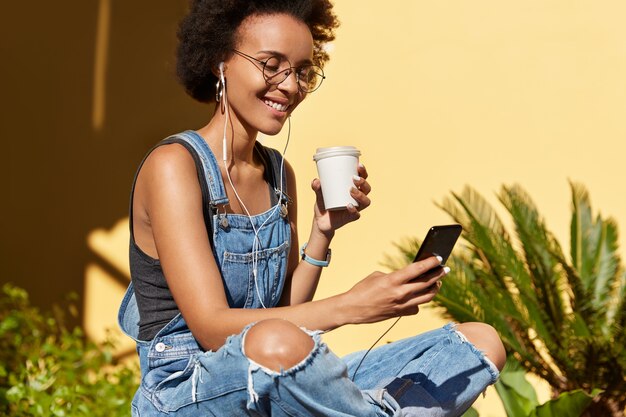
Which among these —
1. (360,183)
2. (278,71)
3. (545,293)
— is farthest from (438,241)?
(545,293)

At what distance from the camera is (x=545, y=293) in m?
4.65

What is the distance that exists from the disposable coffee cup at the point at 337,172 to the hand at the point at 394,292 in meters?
0.40

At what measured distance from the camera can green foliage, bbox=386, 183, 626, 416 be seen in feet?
14.8

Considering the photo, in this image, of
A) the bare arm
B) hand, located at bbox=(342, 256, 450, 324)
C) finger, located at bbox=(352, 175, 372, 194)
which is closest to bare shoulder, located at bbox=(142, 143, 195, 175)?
the bare arm

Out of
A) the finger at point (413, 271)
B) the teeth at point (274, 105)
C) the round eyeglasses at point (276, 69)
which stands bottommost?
the finger at point (413, 271)

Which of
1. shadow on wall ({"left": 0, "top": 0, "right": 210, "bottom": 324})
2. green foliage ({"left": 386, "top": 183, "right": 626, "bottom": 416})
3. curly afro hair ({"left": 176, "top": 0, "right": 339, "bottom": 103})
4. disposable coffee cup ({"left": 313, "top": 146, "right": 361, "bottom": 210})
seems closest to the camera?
disposable coffee cup ({"left": 313, "top": 146, "right": 361, "bottom": 210})

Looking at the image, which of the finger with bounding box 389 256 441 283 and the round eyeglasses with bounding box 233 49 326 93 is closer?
the finger with bounding box 389 256 441 283

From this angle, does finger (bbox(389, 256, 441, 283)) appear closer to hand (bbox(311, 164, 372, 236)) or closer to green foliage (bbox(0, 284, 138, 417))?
hand (bbox(311, 164, 372, 236))

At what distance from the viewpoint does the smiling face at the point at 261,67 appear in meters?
2.79

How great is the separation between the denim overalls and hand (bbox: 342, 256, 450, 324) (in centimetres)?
12

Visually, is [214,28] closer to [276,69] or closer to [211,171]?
[276,69]

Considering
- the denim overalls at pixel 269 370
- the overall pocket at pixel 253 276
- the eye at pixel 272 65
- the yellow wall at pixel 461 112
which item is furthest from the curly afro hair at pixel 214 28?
the yellow wall at pixel 461 112

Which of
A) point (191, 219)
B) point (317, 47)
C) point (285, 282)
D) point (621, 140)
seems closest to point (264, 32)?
point (317, 47)

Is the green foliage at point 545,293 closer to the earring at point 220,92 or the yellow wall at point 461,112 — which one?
the yellow wall at point 461,112
